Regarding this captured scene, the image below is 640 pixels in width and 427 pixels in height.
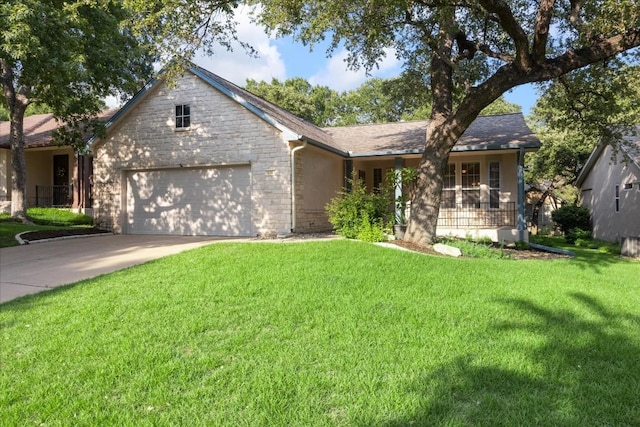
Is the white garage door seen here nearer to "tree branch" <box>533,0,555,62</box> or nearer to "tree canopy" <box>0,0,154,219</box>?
"tree canopy" <box>0,0,154,219</box>

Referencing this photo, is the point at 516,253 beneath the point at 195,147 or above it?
beneath

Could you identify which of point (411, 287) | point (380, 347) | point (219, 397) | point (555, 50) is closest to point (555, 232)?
point (555, 50)

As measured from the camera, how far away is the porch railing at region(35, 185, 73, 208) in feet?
63.3

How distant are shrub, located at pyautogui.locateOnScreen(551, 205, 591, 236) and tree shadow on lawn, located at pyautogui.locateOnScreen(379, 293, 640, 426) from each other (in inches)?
717

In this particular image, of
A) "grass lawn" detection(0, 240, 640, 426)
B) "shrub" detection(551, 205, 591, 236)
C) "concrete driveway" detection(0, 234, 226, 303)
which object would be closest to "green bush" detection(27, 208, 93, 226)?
"concrete driveway" detection(0, 234, 226, 303)

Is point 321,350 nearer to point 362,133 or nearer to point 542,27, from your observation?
point 542,27

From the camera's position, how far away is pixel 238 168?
13031 mm

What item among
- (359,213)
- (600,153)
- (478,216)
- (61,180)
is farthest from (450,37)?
(61,180)

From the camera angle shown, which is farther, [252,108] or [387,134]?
[387,134]

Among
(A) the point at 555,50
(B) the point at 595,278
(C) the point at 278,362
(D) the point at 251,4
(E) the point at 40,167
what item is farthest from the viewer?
(E) the point at 40,167

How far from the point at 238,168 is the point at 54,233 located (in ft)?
17.9

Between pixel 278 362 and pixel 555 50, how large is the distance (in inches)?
491

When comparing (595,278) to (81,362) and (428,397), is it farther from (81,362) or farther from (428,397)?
(81,362)

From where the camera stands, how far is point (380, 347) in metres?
4.11
